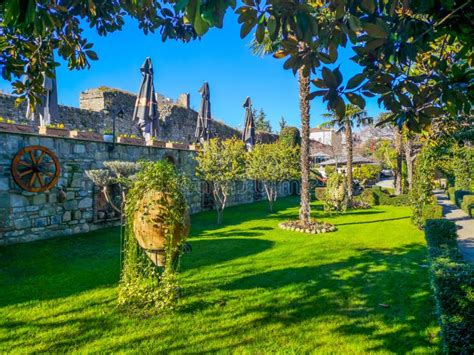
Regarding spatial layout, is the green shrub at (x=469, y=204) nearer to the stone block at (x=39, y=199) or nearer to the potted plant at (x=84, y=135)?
the potted plant at (x=84, y=135)

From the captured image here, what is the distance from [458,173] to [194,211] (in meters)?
16.1

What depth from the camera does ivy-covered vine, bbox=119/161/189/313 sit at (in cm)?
392

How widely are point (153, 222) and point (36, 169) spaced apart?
5.74m

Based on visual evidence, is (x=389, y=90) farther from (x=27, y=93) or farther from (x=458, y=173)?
(x=458, y=173)

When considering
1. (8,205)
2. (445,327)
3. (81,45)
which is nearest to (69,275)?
(8,205)

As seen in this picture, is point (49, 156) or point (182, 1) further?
point (49, 156)

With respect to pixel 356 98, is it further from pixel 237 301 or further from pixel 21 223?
pixel 21 223

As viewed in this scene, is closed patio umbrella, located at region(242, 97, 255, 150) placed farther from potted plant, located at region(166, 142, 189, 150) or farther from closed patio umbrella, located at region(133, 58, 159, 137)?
closed patio umbrella, located at region(133, 58, 159, 137)

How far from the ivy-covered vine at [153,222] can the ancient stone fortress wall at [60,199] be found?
8.71 feet

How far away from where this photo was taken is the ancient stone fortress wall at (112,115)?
40.1ft

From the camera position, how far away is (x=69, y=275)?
5.49 meters

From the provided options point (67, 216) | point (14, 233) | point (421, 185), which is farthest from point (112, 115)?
point (421, 185)

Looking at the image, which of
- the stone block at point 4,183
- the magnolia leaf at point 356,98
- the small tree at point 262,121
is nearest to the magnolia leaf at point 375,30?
the magnolia leaf at point 356,98

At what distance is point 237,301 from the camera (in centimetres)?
445
